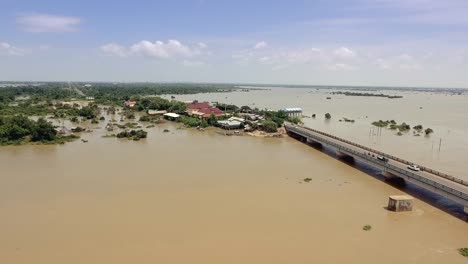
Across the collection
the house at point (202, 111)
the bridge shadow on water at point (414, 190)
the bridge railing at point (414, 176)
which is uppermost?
the house at point (202, 111)

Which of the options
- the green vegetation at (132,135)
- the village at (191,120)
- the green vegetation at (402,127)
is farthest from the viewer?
the green vegetation at (402,127)

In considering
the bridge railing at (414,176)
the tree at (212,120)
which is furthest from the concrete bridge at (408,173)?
the tree at (212,120)

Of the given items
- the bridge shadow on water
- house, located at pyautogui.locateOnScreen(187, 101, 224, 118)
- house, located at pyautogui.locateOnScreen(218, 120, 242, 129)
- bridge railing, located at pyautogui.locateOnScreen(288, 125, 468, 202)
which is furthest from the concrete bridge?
house, located at pyautogui.locateOnScreen(187, 101, 224, 118)

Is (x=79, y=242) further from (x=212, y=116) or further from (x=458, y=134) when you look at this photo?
(x=458, y=134)

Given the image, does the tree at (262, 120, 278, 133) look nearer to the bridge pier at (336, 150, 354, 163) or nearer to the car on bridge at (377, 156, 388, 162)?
the bridge pier at (336, 150, 354, 163)

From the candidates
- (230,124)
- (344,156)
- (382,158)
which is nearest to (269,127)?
(230,124)

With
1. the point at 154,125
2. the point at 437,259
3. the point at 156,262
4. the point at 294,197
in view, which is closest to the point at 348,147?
the point at 294,197

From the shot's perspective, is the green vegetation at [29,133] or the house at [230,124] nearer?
the green vegetation at [29,133]

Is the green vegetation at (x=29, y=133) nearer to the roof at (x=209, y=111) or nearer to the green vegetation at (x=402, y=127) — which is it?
the roof at (x=209, y=111)
